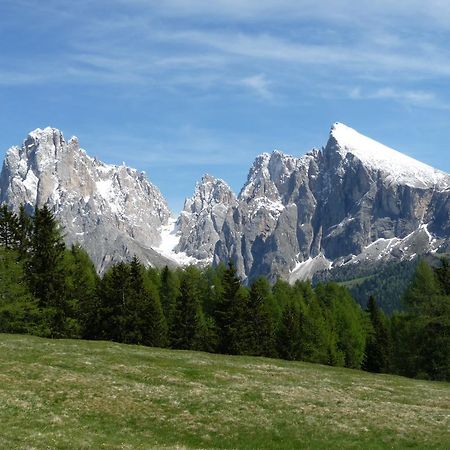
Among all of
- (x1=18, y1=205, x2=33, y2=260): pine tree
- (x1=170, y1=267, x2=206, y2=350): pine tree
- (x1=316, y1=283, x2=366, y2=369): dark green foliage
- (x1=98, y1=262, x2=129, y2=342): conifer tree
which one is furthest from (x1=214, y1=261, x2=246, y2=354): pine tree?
(x1=18, y1=205, x2=33, y2=260): pine tree

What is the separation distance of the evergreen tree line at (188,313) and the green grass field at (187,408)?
26220 mm

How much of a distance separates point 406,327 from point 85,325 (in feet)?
165

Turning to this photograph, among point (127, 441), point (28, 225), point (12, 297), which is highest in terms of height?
point (28, 225)

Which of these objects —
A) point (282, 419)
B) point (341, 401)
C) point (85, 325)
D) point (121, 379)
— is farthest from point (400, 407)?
point (85, 325)

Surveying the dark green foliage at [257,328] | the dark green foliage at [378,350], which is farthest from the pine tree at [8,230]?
the dark green foliage at [378,350]

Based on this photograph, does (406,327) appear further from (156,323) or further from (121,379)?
(121,379)

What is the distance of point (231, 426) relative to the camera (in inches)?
1335

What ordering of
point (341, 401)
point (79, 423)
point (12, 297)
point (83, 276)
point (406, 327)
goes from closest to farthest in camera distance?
point (79, 423)
point (341, 401)
point (12, 297)
point (406, 327)
point (83, 276)

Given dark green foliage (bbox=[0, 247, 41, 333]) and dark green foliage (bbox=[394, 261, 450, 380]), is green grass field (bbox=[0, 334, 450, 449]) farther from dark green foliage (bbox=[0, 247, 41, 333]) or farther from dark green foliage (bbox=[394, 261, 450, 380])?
dark green foliage (bbox=[394, 261, 450, 380])

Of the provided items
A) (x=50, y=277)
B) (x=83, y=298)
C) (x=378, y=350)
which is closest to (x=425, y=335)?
(x=378, y=350)

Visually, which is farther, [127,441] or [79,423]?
[79,423]

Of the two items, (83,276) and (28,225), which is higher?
(28,225)

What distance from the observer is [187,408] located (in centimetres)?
3706

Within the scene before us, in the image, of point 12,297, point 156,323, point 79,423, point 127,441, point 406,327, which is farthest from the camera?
point 156,323
